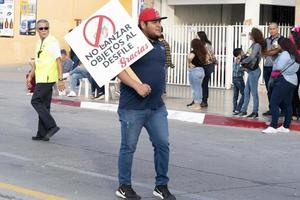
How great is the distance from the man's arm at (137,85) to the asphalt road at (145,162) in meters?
1.23

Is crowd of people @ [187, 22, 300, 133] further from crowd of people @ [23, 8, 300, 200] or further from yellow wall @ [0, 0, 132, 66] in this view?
yellow wall @ [0, 0, 132, 66]

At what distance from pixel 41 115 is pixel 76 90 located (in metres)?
9.68

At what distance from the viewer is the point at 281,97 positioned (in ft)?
42.3

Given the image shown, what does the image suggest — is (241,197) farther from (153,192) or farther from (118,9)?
(118,9)

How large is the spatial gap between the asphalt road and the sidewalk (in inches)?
12.7

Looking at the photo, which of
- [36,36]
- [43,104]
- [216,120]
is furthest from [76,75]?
[36,36]

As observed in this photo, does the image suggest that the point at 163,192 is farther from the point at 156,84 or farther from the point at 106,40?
the point at 106,40

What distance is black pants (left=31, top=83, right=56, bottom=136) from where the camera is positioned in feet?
37.1

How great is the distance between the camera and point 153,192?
24.9ft

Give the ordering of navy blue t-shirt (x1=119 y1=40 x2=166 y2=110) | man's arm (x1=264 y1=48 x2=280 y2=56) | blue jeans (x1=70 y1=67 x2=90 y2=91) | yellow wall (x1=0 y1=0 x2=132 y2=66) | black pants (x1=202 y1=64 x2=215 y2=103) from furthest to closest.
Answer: yellow wall (x1=0 y1=0 x2=132 y2=66) → blue jeans (x1=70 y1=67 x2=90 y2=91) → black pants (x1=202 y1=64 x2=215 y2=103) → man's arm (x1=264 y1=48 x2=280 y2=56) → navy blue t-shirt (x1=119 y1=40 x2=166 y2=110)

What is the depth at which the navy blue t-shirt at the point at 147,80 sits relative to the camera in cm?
716

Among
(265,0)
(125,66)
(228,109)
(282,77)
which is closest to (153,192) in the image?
(125,66)

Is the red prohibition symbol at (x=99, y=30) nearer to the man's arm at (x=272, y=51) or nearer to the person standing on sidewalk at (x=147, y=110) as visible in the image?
the person standing on sidewalk at (x=147, y=110)

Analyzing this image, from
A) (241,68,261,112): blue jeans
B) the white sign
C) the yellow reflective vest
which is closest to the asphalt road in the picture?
(241,68,261,112): blue jeans
